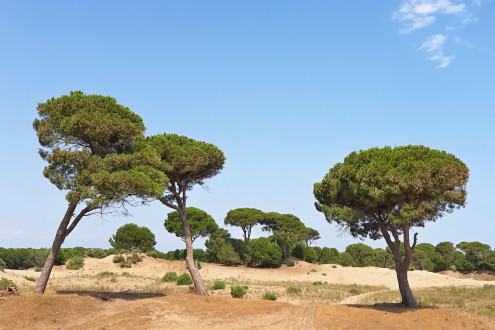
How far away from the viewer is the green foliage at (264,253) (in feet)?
190

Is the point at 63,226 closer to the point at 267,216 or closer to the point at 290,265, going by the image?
the point at 290,265

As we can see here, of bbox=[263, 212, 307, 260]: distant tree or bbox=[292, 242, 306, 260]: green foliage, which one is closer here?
bbox=[292, 242, 306, 260]: green foliage

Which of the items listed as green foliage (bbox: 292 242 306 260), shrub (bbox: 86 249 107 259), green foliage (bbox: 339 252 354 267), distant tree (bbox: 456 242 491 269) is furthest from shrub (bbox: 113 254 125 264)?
distant tree (bbox: 456 242 491 269)

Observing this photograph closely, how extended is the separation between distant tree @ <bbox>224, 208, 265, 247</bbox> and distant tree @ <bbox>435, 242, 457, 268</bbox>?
44.4 metres


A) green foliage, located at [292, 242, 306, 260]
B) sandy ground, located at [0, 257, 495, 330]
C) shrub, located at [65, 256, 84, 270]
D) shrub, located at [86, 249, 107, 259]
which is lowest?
sandy ground, located at [0, 257, 495, 330]

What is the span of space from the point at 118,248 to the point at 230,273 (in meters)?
24.2

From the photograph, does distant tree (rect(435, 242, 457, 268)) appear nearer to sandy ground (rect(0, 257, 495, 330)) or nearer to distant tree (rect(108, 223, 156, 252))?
distant tree (rect(108, 223, 156, 252))

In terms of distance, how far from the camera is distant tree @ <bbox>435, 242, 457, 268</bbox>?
260ft

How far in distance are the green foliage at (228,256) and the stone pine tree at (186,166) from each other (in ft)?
118

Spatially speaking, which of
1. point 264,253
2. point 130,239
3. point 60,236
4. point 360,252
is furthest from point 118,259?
point 360,252

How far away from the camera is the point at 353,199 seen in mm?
21344

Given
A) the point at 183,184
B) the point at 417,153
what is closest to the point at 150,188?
the point at 183,184

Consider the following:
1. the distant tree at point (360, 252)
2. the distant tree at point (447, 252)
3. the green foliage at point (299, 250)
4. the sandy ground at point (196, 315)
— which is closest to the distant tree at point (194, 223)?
the green foliage at point (299, 250)

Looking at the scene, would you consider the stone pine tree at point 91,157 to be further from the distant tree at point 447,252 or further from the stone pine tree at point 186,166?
the distant tree at point 447,252
